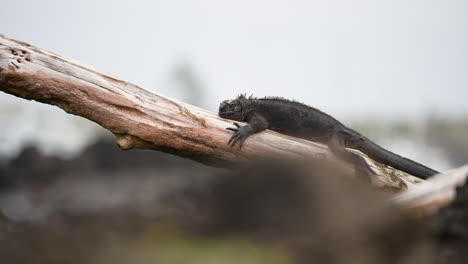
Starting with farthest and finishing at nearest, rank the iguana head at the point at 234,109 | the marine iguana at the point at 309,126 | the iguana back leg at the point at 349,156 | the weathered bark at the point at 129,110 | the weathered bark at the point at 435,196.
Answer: the iguana head at the point at 234,109 → the marine iguana at the point at 309,126 → the iguana back leg at the point at 349,156 → the weathered bark at the point at 129,110 → the weathered bark at the point at 435,196

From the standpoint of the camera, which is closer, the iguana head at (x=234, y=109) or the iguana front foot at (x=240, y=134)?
the iguana front foot at (x=240, y=134)

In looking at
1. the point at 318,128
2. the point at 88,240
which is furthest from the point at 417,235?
the point at 318,128

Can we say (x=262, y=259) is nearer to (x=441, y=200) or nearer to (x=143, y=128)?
(x=441, y=200)

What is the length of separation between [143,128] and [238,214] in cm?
341

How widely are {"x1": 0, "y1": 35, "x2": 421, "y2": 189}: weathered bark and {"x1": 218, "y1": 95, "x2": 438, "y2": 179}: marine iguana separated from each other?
1.30ft

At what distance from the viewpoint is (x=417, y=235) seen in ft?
11.1

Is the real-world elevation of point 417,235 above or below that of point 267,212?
above

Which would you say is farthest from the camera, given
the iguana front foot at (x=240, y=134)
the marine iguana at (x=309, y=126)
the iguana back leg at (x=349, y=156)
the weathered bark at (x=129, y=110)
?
the marine iguana at (x=309, y=126)

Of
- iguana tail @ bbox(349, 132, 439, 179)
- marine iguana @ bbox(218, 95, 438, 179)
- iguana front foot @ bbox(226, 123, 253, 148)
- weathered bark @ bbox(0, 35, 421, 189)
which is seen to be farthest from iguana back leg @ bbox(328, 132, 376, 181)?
iguana front foot @ bbox(226, 123, 253, 148)

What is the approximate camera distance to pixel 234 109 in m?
8.17

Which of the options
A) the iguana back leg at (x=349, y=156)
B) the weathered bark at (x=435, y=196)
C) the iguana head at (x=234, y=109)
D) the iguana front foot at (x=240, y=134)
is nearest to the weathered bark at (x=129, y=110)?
the iguana front foot at (x=240, y=134)

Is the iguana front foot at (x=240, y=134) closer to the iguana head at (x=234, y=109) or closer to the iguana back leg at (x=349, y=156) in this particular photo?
the iguana head at (x=234, y=109)

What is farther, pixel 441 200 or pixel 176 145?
pixel 176 145

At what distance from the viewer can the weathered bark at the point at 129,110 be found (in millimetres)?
6285
